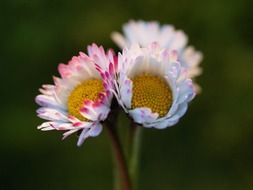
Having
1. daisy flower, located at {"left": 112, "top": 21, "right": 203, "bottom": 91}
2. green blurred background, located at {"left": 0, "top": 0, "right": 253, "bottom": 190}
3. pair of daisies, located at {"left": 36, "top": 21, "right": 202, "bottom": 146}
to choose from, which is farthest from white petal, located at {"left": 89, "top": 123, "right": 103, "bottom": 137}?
green blurred background, located at {"left": 0, "top": 0, "right": 253, "bottom": 190}

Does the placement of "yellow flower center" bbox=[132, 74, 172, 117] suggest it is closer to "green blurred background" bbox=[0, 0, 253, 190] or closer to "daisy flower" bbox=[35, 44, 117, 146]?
"daisy flower" bbox=[35, 44, 117, 146]

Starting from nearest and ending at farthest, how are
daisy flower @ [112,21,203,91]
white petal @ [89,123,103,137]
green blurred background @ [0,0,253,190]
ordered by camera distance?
white petal @ [89,123,103,137] < daisy flower @ [112,21,203,91] < green blurred background @ [0,0,253,190]

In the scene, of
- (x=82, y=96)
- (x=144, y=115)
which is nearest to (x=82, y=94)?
(x=82, y=96)

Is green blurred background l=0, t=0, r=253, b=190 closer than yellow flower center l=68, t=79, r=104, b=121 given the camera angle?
No

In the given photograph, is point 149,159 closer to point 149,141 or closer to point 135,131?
point 149,141

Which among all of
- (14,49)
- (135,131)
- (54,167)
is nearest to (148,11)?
(14,49)

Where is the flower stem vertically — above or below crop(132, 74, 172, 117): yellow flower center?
below

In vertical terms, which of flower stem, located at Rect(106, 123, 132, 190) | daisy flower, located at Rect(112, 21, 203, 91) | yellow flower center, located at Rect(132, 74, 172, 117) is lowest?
flower stem, located at Rect(106, 123, 132, 190)

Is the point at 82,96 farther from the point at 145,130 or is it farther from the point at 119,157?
the point at 145,130
